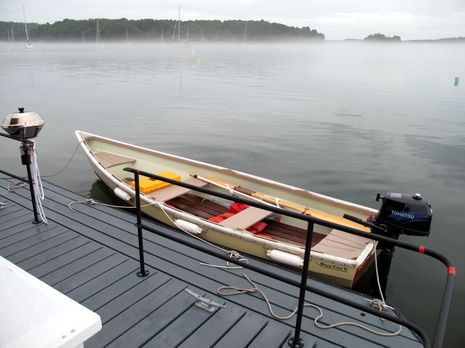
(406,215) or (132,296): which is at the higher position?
(406,215)

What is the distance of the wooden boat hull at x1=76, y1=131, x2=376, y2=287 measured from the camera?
5.11 metres

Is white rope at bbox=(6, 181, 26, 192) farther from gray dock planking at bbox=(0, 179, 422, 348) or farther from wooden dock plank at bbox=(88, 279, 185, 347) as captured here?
wooden dock plank at bbox=(88, 279, 185, 347)

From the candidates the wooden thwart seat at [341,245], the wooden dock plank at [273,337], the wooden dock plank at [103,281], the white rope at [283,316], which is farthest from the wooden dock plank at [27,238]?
the wooden thwart seat at [341,245]

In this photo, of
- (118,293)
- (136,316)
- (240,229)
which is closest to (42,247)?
(118,293)

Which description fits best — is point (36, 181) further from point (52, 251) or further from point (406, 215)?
point (406, 215)

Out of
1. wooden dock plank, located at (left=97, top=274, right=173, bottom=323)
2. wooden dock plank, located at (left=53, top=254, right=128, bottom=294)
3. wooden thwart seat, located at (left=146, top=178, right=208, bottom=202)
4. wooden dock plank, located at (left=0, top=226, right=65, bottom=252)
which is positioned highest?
wooden dock plank, located at (left=97, top=274, right=173, bottom=323)

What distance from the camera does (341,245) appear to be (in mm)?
5492

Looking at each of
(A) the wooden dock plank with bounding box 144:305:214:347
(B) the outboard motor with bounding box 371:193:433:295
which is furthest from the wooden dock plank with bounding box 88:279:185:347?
(B) the outboard motor with bounding box 371:193:433:295

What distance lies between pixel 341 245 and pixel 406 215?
160 cm

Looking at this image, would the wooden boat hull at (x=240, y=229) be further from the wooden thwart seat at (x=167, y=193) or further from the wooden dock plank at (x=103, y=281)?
the wooden dock plank at (x=103, y=281)

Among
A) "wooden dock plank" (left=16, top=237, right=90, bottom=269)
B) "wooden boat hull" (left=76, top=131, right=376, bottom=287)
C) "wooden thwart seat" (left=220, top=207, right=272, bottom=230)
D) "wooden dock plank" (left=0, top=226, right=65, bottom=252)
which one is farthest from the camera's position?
"wooden thwart seat" (left=220, top=207, right=272, bottom=230)

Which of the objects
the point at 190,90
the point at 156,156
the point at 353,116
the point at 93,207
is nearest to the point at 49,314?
the point at 93,207

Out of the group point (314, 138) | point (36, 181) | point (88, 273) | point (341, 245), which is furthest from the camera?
point (314, 138)

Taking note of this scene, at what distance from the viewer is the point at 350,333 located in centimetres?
288
